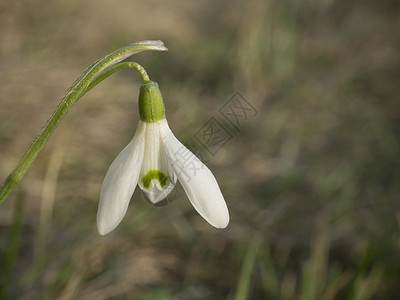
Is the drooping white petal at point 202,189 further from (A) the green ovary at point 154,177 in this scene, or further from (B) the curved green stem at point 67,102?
(B) the curved green stem at point 67,102

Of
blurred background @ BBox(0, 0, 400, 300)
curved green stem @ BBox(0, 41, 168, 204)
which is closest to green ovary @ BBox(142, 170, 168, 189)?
curved green stem @ BBox(0, 41, 168, 204)

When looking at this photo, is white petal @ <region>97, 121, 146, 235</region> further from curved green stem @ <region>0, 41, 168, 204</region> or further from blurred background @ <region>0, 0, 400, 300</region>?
blurred background @ <region>0, 0, 400, 300</region>

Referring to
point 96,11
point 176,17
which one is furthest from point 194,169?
point 176,17

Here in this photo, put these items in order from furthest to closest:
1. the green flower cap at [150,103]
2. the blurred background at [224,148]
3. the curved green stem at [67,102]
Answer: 1. the blurred background at [224,148]
2. the green flower cap at [150,103]
3. the curved green stem at [67,102]

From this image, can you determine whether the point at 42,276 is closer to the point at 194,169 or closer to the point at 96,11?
the point at 194,169

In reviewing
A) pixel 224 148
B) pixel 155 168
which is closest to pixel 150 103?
pixel 155 168

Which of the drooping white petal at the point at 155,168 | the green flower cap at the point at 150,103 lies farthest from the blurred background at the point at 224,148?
the green flower cap at the point at 150,103
